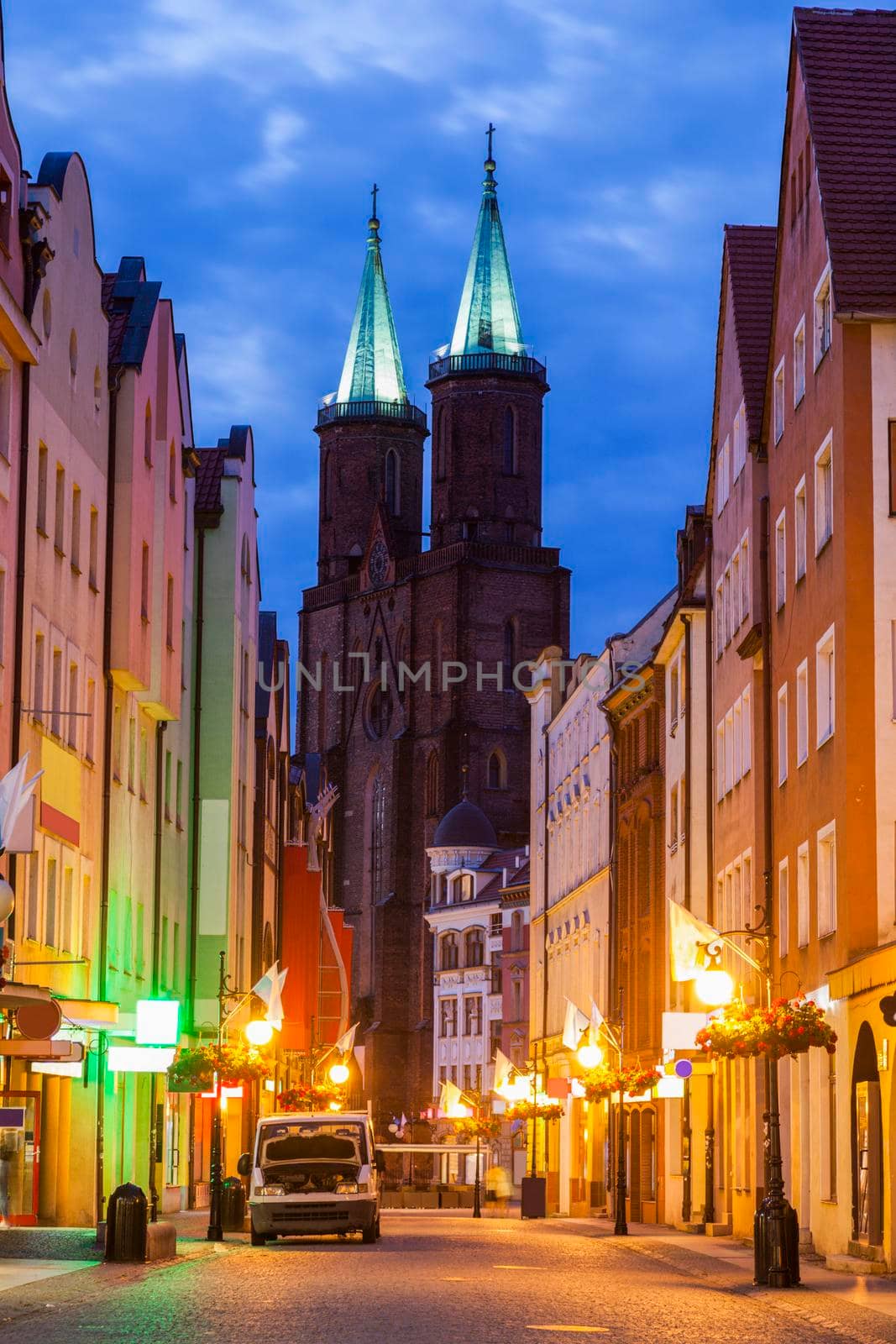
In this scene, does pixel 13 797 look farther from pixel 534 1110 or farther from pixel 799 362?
pixel 534 1110

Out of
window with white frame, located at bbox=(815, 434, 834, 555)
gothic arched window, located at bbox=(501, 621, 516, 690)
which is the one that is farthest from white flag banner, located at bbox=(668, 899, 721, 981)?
gothic arched window, located at bbox=(501, 621, 516, 690)

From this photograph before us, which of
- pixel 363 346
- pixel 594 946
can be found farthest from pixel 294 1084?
pixel 363 346

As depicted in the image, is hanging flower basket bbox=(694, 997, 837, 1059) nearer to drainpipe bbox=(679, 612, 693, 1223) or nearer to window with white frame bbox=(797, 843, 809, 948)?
window with white frame bbox=(797, 843, 809, 948)

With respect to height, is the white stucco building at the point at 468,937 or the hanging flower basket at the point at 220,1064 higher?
the white stucco building at the point at 468,937

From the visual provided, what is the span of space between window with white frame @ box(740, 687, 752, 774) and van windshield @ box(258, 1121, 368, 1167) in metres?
10.8

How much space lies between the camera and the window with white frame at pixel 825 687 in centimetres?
3484

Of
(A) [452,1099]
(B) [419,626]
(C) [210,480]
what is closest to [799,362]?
(C) [210,480]

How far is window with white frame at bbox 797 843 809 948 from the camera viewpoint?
121 ft

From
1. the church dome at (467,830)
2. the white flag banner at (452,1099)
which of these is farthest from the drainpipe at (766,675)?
the church dome at (467,830)

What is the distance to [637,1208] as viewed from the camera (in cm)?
6138

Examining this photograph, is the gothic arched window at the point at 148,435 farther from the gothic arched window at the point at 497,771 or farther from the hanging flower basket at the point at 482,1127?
the gothic arched window at the point at 497,771

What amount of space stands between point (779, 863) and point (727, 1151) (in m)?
8.78

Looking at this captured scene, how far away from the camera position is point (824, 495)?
35969 millimetres

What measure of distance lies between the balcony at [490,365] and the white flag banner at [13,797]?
11971cm
